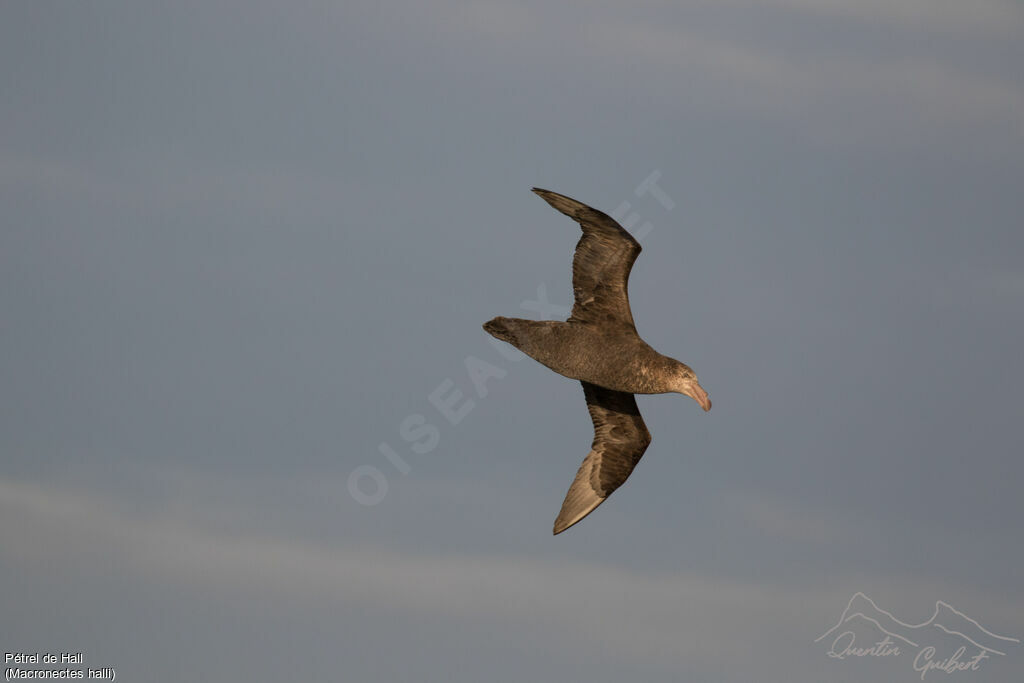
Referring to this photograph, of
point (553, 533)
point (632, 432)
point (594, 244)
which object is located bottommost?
point (553, 533)

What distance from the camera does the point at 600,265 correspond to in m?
24.8

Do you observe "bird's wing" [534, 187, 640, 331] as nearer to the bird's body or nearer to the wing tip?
the bird's body

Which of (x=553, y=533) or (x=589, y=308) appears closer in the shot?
(x=589, y=308)

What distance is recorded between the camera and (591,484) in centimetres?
2725

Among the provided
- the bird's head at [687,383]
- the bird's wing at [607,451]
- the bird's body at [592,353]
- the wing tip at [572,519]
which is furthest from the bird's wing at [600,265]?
the wing tip at [572,519]

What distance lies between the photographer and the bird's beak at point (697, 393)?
78.6ft

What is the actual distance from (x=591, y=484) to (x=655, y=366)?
153 inches

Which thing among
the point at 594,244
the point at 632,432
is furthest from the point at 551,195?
the point at 632,432

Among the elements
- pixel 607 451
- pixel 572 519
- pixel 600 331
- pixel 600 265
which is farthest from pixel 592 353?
pixel 572 519

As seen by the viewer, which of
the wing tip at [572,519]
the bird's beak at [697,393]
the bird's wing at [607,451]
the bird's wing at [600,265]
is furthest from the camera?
the bird's wing at [607,451]

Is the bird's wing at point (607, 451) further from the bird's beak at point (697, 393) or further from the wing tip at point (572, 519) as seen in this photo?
the bird's beak at point (697, 393)

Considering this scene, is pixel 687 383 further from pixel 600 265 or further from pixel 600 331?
pixel 600 265

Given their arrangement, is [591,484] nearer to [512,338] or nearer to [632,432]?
[632,432]

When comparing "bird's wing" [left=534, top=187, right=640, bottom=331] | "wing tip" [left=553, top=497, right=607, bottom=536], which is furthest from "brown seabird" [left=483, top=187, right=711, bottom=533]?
"wing tip" [left=553, top=497, right=607, bottom=536]
